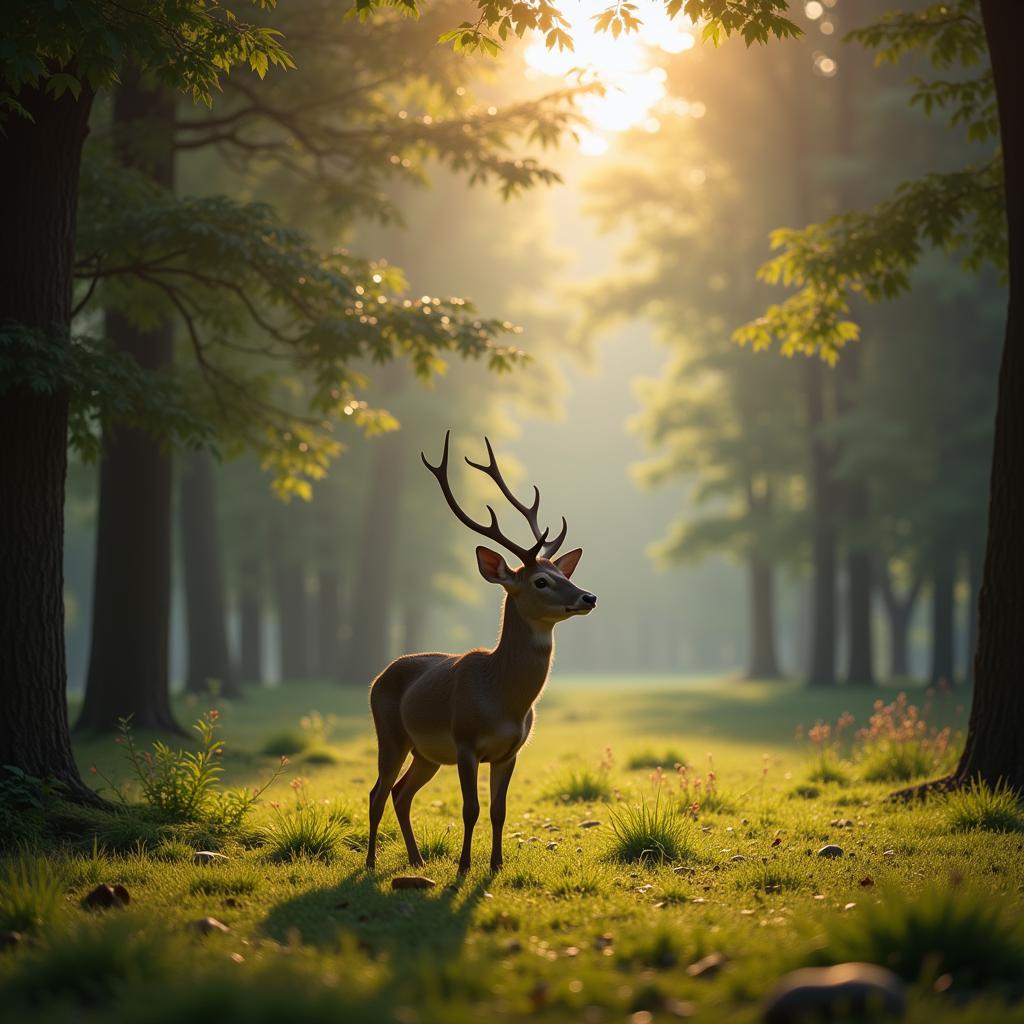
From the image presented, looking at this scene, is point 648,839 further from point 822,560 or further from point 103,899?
point 822,560

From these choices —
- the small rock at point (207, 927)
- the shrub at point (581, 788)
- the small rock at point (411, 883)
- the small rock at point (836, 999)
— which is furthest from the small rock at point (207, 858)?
the small rock at point (836, 999)

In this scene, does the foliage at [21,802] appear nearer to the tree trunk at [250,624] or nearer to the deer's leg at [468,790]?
the deer's leg at [468,790]

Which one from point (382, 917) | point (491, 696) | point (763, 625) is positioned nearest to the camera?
point (382, 917)

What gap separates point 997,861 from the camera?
7.36 metres

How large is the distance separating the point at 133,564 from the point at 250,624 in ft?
67.9

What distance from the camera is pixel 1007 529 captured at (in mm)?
9594

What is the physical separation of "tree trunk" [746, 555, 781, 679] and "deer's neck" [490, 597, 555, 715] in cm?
2984

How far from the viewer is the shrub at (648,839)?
7699 millimetres

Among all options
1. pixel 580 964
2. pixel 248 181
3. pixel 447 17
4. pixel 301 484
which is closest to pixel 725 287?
pixel 248 181

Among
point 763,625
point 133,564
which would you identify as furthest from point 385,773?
point 763,625

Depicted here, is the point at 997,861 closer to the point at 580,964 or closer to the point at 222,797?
the point at 580,964

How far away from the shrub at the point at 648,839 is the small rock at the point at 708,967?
2515mm

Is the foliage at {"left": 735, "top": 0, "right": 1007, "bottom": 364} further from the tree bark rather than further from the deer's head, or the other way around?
the tree bark

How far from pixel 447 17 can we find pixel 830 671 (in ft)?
65.6
